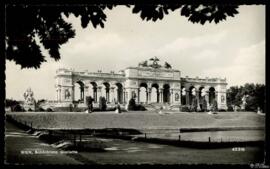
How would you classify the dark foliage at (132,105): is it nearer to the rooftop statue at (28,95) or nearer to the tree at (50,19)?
the rooftop statue at (28,95)

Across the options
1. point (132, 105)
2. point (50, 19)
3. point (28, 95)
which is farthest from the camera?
point (132, 105)

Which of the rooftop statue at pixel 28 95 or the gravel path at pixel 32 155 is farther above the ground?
the rooftop statue at pixel 28 95

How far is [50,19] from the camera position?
7.60 metres

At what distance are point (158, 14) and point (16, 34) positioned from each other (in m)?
2.56

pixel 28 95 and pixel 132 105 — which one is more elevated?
pixel 28 95

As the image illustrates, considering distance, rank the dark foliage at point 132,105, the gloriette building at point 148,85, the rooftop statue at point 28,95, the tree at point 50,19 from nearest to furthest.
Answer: the tree at point 50,19 < the rooftop statue at point 28,95 < the gloriette building at point 148,85 < the dark foliage at point 132,105

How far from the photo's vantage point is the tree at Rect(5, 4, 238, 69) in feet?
23.7

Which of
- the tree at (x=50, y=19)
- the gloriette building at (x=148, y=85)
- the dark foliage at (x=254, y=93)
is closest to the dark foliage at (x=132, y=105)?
the gloriette building at (x=148, y=85)

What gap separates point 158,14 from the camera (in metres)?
7.29

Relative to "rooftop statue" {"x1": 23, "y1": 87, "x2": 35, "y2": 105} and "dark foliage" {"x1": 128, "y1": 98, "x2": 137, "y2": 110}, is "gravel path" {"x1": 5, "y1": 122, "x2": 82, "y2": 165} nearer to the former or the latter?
"rooftop statue" {"x1": 23, "y1": 87, "x2": 35, "y2": 105}

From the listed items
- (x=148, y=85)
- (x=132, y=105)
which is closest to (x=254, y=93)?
(x=148, y=85)

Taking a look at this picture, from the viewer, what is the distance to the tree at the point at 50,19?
A: 285 inches

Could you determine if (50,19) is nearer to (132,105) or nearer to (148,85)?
(148,85)

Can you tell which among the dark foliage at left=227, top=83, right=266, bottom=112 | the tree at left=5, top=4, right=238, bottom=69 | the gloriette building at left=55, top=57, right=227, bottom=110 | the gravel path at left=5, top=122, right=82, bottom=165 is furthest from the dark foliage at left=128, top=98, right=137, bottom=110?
the tree at left=5, top=4, right=238, bottom=69
